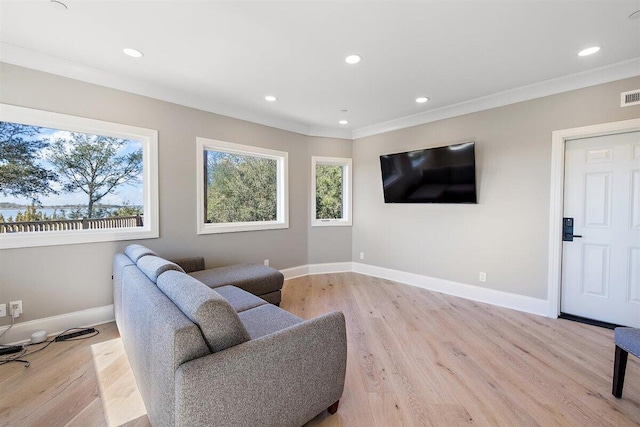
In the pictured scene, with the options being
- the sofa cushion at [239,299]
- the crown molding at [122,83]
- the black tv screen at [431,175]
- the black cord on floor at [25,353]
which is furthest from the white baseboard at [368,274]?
the crown molding at [122,83]

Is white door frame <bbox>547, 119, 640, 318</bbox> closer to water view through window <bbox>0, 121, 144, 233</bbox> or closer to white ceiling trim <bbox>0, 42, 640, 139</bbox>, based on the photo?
white ceiling trim <bbox>0, 42, 640, 139</bbox>

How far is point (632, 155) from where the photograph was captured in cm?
268

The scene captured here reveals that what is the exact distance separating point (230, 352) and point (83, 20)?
8.47 feet

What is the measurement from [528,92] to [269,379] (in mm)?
3916

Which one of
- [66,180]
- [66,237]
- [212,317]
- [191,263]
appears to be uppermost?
[66,180]

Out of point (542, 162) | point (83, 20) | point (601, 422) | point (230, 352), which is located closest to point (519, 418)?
point (601, 422)

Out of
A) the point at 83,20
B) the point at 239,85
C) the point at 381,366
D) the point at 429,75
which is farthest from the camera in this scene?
the point at 239,85

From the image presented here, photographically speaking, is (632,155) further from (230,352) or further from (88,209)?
(88,209)

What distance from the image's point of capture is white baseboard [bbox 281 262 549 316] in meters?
3.19

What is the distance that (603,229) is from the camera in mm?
2836

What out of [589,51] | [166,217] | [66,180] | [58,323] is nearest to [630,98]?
[589,51]

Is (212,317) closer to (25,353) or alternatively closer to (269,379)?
(269,379)

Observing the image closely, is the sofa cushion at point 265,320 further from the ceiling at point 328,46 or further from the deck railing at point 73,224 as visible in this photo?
the ceiling at point 328,46

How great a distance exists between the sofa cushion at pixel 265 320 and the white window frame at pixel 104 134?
1803mm
